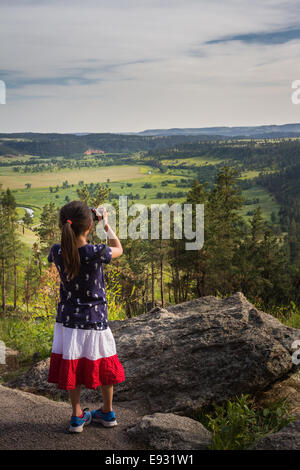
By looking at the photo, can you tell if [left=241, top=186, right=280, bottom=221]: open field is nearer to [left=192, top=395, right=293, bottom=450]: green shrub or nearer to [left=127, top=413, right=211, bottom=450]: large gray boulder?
[left=192, top=395, right=293, bottom=450]: green shrub

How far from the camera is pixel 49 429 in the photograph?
489 cm

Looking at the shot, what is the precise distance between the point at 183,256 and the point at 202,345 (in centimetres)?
2675

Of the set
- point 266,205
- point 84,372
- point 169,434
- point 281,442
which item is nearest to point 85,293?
point 84,372

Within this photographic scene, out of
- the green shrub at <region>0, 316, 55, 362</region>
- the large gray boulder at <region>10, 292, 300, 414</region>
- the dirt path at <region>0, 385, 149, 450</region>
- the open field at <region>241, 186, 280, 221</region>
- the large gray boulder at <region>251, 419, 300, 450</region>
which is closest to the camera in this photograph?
the large gray boulder at <region>251, 419, 300, 450</region>

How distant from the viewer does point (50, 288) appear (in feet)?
36.4

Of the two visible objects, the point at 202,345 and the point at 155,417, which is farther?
the point at 202,345

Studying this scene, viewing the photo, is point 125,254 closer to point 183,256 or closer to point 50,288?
point 183,256

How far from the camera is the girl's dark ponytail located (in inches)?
174

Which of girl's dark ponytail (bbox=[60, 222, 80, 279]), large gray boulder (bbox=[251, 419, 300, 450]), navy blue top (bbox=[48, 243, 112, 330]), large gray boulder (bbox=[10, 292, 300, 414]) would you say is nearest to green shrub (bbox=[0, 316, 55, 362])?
large gray boulder (bbox=[10, 292, 300, 414])

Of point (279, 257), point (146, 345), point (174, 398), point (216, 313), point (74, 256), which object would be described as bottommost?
point (279, 257)

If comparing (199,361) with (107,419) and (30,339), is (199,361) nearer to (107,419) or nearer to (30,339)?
(107,419)

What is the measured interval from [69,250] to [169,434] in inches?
96.6

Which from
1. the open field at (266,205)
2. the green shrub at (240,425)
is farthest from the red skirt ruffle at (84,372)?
the open field at (266,205)

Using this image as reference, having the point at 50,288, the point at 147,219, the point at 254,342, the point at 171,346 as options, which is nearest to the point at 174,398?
the point at 171,346
